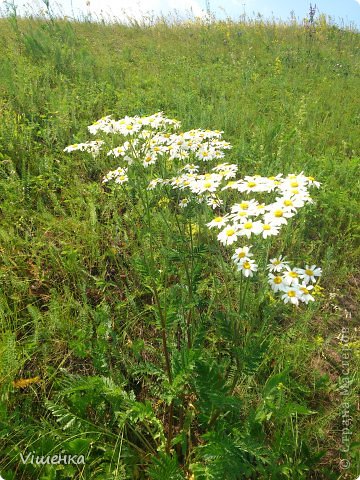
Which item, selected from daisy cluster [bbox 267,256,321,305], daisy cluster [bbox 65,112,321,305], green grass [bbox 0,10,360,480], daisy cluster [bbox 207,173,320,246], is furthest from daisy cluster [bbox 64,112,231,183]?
daisy cluster [bbox 267,256,321,305]

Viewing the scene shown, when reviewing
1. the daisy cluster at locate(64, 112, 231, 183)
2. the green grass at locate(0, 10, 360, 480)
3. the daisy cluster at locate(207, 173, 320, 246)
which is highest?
the daisy cluster at locate(64, 112, 231, 183)

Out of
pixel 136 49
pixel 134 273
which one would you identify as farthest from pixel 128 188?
pixel 136 49

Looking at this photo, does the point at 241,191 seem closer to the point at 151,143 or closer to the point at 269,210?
the point at 269,210

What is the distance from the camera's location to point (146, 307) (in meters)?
2.27

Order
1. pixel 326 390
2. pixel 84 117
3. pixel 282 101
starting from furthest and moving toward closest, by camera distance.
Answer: pixel 282 101
pixel 84 117
pixel 326 390

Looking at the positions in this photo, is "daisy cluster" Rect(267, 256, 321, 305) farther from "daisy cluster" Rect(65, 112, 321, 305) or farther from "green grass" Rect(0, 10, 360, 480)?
"green grass" Rect(0, 10, 360, 480)

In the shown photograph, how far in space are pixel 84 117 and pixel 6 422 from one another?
3.44 metres

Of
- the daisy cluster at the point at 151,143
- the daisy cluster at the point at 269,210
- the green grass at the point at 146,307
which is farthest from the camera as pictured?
the daisy cluster at the point at 151,143

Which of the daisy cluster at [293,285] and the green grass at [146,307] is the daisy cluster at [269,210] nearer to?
the daisy cluster at [293,285]

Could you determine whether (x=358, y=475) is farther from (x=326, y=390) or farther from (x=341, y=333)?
(x=341, y=333)

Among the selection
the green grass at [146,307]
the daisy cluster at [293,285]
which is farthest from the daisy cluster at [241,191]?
the green grass at [146,307]

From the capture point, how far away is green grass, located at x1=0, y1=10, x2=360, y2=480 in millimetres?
1592

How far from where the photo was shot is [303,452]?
1.71 meters

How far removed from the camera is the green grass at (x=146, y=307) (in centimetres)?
159
